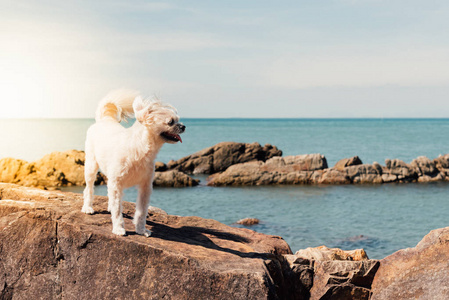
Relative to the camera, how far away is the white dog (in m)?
5.80

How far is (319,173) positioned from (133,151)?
22028 millimetres

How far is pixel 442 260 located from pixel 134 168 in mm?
4625

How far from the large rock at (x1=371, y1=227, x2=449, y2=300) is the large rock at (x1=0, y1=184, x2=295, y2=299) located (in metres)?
1.41

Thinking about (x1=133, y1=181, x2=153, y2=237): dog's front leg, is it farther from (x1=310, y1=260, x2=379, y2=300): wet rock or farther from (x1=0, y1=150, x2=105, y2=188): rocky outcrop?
(x1=0, y1=150, x2=105, y2=188): rocky outcrop

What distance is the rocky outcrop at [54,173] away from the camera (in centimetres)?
2407

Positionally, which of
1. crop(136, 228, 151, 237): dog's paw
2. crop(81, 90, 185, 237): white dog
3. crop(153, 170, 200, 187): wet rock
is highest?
crop(81, 90, 185, 237): white dog

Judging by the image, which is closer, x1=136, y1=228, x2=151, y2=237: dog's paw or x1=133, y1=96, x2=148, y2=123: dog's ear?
x1=133, y1=96, x2=148, y2=123: dog's ear

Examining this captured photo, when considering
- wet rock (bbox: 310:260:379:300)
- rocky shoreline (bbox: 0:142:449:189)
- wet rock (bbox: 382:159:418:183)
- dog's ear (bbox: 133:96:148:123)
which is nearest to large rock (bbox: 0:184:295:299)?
wet rock (bbox: 310:260:379:300)

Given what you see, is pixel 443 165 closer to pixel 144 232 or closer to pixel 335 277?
pixel 335 277

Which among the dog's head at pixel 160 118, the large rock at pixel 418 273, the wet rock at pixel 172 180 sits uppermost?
the dog's head at pixel 160 118

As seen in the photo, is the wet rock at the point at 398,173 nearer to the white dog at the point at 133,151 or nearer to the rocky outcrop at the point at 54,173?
the rocky outcrop at the point at 54,173

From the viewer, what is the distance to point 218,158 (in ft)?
106

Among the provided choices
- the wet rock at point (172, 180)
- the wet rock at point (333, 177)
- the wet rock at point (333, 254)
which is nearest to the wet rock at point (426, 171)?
the wet rock at point (333, 177)

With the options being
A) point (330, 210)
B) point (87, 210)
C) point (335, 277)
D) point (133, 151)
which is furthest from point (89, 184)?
point (330, 210)
